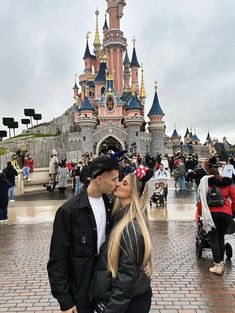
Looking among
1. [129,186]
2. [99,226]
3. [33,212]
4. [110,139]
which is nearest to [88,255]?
[99,226]

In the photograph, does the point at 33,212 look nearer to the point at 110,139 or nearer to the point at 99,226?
the point at 99,226

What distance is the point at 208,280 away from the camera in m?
4.48

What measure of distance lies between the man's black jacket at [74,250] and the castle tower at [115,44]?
173 feet

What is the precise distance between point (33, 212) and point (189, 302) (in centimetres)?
691

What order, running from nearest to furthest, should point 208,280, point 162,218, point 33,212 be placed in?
point 208,280 → point 162,218 → point 33,212

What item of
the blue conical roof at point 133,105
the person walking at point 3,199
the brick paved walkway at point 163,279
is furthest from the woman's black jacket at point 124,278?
the blue conical roof at point 133,105

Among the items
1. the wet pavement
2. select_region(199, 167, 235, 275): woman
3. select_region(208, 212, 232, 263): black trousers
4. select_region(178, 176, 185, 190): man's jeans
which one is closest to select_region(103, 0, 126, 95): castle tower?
select_region(178, 176, 185, 190): man's jeans

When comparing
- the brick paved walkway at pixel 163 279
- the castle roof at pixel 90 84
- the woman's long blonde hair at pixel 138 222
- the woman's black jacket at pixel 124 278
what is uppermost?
the castle roof at pixel 90 84

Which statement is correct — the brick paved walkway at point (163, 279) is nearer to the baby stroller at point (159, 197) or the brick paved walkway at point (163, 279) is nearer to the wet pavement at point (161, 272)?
the wet pavement at point (161, 272)

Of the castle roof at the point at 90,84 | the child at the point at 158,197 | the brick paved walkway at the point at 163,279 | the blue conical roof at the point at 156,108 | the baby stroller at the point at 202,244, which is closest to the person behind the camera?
the brick paved walkway at the point at 163,279

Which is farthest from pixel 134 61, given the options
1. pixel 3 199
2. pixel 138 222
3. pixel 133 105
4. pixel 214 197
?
pixel 138 222

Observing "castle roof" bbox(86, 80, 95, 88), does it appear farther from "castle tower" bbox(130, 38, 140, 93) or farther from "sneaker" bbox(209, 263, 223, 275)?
"sneaker" bbox(209, 263, 223, 275)

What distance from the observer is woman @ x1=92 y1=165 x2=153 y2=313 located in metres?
2.02

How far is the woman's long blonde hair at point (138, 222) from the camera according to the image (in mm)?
2072
